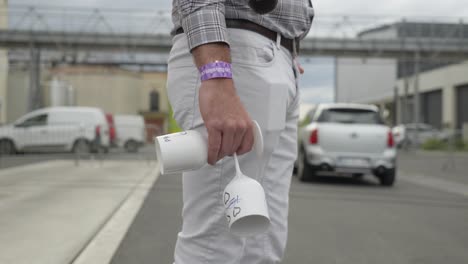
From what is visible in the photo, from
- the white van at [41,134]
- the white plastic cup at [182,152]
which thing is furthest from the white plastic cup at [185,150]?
the white van at [41,134]

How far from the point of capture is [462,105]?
4125 centimetres

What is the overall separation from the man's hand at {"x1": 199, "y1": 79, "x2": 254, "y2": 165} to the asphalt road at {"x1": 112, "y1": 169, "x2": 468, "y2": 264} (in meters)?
2.17

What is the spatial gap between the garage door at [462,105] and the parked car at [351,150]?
34.6 m

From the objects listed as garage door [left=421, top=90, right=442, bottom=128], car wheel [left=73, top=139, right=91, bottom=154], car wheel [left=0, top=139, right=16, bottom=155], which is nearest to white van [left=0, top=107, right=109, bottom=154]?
car wheel [left=0, top=139, right=16, bottom=155]

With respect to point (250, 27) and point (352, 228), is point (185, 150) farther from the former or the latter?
point (352, 228)

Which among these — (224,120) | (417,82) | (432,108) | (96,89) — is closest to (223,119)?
(224,120)

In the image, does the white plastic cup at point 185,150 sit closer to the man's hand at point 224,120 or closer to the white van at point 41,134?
the man's hand at point 224,120

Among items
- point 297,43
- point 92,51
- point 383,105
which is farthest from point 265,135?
point 383,105

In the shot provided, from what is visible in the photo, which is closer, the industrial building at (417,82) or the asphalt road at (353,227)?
the asphalt road at (353,227)

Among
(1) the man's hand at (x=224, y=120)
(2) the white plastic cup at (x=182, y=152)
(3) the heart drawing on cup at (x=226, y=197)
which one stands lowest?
(3) the heart drawing on cup at (x=226, y=197)

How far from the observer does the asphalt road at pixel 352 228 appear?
3620mm

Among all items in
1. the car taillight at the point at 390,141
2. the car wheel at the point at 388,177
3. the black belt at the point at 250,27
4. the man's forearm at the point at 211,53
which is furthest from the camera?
the car taillight at the point at 390,141

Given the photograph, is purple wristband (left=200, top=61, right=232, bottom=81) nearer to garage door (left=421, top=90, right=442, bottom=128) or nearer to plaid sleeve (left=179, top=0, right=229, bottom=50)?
plaid sleeve (left=179, top=0, right=229, bottom=50)

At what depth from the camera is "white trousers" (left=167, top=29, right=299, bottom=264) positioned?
155 centimetres
